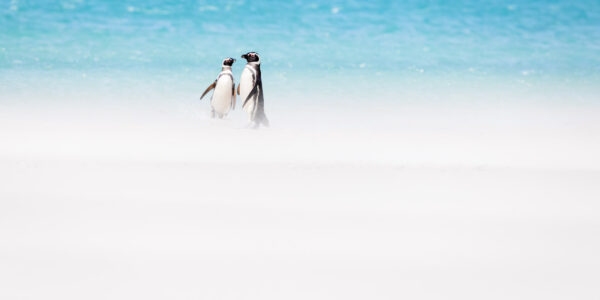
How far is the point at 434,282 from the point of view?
2.35 metres

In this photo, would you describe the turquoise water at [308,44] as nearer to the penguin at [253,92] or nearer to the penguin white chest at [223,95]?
the penguin white chest at [223,95]

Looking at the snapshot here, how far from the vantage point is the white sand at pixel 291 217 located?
7.61 ft

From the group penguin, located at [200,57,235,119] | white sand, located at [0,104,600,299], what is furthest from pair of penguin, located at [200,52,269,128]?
white sand, located at [0,104,600,299]

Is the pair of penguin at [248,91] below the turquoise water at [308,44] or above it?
above

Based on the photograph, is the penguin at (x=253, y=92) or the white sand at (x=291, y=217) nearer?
the white sand at (x=291, y=217)

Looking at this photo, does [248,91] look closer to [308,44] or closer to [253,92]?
[253,92]

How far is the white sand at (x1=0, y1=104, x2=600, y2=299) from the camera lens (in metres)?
2.32

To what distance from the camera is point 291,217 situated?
2986 mm

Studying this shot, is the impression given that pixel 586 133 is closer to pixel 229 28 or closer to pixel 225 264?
pixel 225 264

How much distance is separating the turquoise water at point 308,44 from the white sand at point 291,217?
4.89m

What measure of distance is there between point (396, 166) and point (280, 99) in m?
4.98

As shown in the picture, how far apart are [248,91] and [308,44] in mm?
10786

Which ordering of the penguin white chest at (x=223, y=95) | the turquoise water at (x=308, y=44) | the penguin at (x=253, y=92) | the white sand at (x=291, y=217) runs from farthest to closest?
the turquoise water at (x=308, y=44), the penguin white chest at (x=223, y=95), the penguin at (x=253, y=92), the white sand at (x=291, y=217)

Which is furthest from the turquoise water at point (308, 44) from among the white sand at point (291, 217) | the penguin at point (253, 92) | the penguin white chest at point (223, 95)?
the white sand at point (291, 217)
